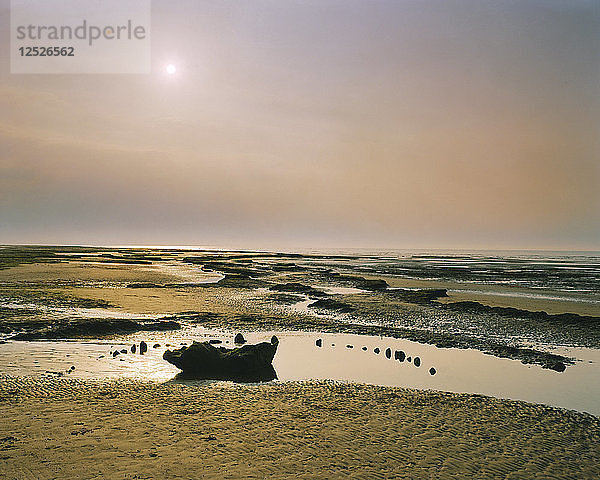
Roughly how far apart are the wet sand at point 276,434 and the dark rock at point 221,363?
1.20 meters

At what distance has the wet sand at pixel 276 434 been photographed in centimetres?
991

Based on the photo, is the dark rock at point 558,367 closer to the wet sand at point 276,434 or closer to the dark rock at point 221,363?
the wet sand at point 276,434

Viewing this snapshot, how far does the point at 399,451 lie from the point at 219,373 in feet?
26.3

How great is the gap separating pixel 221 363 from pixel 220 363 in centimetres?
4

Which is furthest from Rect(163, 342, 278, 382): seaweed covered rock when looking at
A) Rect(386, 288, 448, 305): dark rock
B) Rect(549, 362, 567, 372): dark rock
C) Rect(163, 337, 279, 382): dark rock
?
Rect(386, 288, 448, 305): dark rock

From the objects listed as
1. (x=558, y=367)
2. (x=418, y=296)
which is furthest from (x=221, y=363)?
(x=418, y=296)

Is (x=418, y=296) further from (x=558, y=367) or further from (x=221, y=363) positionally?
(x=221, y=363)

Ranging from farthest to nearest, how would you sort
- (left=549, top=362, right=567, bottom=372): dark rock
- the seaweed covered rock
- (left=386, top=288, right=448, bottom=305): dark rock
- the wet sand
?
(left=386, top=288, right=448, bottom=305): dark rock
(left=549, top=362, right=567, bottom=372): dark rock
the seaweed covered rock
the wet sand

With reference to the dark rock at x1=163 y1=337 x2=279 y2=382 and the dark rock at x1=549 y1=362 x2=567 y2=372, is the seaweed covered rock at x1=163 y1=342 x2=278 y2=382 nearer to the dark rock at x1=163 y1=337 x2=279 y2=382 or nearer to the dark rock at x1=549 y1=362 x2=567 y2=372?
the dark rock at x1=163 y1=337 x2=279 y2=382

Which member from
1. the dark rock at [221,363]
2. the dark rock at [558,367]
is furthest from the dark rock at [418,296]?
the dark rock at [221,363]

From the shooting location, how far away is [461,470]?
10.1 m

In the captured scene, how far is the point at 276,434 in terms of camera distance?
11742 mm

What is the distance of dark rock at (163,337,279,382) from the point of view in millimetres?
16844

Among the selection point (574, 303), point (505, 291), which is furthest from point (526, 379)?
point (505, 291)
